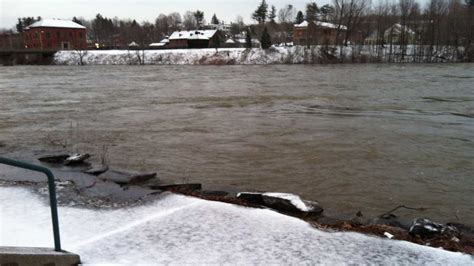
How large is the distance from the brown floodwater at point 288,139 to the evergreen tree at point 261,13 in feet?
445

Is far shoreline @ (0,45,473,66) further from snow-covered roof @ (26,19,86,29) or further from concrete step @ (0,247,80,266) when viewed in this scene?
concrete step @ (0,247,80,266)

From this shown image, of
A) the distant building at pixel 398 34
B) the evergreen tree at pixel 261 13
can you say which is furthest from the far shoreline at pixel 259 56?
the evergreen tree at pixel 261 13

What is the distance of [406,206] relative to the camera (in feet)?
27.9

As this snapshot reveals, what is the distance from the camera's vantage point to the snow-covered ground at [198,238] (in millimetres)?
5164

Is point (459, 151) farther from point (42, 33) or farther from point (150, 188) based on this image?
point (42, 33)

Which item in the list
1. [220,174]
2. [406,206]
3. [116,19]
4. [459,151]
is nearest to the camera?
[406,206]

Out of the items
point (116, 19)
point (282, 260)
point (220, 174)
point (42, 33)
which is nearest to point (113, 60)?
point (42, 33)

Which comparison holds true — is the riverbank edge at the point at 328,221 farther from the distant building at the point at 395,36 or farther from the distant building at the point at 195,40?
the distant building at the point at 195,40

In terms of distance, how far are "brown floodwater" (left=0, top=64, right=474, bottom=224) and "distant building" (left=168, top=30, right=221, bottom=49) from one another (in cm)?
7589

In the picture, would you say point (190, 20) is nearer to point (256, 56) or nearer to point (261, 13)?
point (261, 13)

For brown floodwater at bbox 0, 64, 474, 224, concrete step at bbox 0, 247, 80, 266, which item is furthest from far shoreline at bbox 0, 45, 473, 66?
concrete step at bbox 0, 247, 80, 266

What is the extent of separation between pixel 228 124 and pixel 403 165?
797 cm

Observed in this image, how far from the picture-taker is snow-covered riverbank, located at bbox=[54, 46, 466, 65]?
68062 mm

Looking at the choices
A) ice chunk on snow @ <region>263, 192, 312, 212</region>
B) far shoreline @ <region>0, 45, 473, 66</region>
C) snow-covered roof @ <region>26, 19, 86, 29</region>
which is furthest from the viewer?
snow-covered roof @ <region>26, 19, 86, 29</region>
